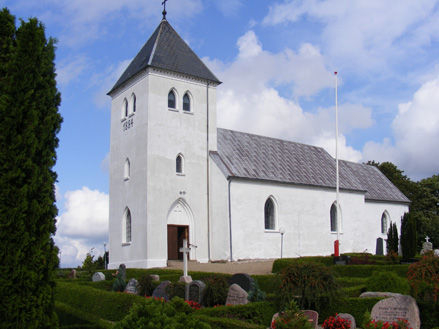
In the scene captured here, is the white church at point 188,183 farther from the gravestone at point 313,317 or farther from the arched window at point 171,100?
the gravestone at point 313,317

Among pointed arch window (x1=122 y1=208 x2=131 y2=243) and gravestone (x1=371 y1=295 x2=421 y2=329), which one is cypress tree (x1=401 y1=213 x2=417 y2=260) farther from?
gravestone (x1=371 y1=295 x2=421 y2=329)

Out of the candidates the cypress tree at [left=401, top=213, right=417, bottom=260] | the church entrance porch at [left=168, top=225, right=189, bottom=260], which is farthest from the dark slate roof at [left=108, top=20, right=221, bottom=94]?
the cypress tree at [left=401, top=213, right=417, bottom=260]

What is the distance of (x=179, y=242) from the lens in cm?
2639

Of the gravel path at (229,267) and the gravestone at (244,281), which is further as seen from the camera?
the gravel path at (229,267)

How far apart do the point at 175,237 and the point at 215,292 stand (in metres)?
12.8

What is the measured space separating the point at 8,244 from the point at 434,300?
8.96 metres

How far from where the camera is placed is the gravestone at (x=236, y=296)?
485 inches

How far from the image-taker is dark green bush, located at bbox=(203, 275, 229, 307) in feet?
43.9

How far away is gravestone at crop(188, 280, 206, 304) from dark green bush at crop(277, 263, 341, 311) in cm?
285

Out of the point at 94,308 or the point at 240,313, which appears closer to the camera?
the point at 240,313

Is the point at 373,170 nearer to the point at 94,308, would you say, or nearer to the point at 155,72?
the point at 155,72

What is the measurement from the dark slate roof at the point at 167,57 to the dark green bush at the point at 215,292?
1535 centimetres

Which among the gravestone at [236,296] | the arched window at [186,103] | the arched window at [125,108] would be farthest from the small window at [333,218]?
the gravestone at [236,296]

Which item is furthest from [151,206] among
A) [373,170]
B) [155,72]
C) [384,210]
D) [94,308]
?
[373,170]
